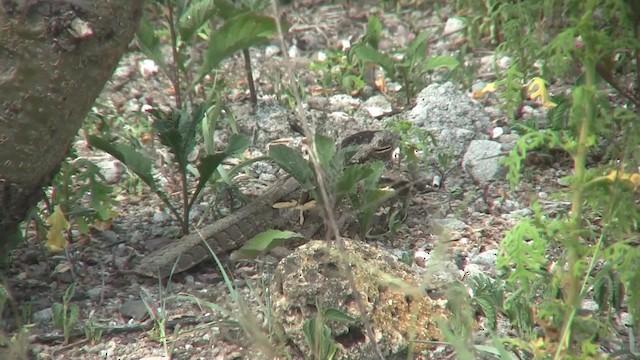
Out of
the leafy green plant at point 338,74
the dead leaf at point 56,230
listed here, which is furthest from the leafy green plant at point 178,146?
the leafy green plant at point 338,74

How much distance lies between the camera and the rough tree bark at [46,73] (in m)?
2.53

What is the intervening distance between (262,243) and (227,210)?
55 centimetres

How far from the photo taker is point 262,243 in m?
2.94

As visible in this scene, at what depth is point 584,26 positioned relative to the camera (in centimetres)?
205

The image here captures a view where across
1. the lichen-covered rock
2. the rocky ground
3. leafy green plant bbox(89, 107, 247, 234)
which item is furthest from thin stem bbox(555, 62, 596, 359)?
leafy green plant bbox(89, 107, 247, 234)

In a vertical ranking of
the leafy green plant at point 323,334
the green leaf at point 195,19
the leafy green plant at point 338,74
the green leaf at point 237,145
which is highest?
the green leaf at point 195,19

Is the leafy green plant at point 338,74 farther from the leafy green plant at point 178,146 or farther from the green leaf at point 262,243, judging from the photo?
the green leaf at point 262,243

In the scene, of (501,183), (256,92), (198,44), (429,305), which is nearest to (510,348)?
(429,305)

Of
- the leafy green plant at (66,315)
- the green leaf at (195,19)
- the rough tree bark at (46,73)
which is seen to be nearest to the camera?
the rough tree bark at (46,73)

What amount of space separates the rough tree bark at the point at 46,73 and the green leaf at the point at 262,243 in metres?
0.68

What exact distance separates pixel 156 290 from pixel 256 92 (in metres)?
1.79

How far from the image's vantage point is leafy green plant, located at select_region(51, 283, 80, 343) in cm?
269

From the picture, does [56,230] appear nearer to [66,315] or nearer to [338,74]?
[66,315]

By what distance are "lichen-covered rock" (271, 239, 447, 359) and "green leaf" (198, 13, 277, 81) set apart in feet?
2.65
